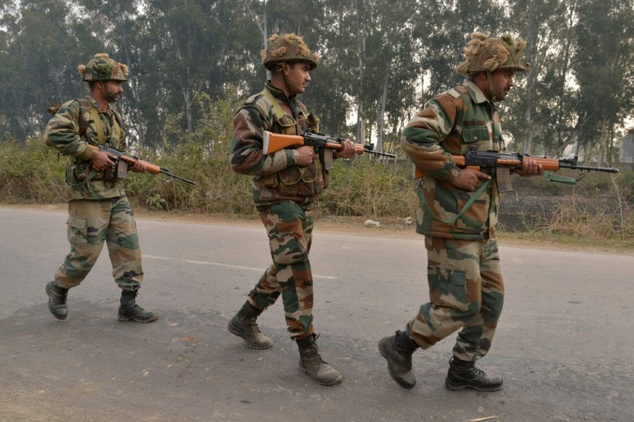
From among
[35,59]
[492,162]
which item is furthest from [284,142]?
[35,59]

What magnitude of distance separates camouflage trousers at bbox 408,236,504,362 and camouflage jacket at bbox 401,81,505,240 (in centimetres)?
8

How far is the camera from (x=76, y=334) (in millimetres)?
3859

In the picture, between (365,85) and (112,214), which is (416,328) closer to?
(112,214)

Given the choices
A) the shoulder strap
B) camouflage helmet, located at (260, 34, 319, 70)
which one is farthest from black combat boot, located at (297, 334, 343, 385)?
the shoulder strap

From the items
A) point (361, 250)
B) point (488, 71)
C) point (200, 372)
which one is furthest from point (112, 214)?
point (361, 250)

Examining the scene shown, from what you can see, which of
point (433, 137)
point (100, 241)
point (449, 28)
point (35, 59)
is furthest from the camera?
point (35, 59)

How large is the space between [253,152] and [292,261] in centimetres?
65

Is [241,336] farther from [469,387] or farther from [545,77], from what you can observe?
[545,77]

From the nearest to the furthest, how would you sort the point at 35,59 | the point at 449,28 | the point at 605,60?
the point at 605,60 → the point at 449,28 → the point at 35,59

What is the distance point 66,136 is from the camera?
3.76m

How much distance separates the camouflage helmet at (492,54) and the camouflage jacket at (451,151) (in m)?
0.11

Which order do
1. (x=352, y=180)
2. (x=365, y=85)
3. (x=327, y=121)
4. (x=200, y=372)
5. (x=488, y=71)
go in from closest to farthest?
(x=488, y=71) → (x=200, y=372) → (x=352, y=180) → (x=365, y=85) → (x=327, y=121)

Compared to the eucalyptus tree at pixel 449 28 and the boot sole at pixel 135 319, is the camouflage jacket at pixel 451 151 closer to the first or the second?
the boot sole at pixel 135 319

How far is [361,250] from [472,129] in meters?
4.28
